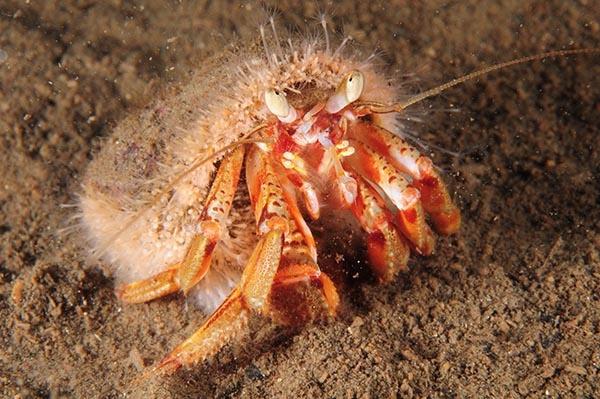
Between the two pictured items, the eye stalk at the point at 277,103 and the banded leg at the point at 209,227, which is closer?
the eye stalk at the point at 277,103

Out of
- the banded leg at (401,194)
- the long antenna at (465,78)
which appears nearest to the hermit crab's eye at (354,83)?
the long antenna at (465,78)

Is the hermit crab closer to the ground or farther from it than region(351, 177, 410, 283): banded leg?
farther from it

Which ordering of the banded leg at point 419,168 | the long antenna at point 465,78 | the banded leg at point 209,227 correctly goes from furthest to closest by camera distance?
the banded leg at point 419,168 < the banded leg at point 209,227 < the long antenna at point 465,78

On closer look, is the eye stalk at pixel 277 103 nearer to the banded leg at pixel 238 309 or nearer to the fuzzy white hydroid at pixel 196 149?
the fuzzy white hydroid at pixel 196 149

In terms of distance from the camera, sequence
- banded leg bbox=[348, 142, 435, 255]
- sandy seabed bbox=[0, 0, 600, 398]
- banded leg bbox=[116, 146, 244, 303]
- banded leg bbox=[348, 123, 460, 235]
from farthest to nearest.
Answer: banded leg bbox=[348, 123, 460, 235] → banded leg bbox=[348, 142, 435, 255] → banded leg bbox=[116, 146, 244, 303] → sandy seabed bbox=[0, 0, 600, 398]

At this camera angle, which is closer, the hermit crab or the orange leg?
the orange leg

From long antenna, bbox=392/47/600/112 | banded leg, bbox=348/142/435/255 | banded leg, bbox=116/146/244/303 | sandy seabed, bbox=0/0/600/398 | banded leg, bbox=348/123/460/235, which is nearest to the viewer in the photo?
sandy seabed, bbox=0/0/600/398

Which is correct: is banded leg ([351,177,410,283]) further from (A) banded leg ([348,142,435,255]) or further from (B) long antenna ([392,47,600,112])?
(B) long antenna ([392,47,600,112])

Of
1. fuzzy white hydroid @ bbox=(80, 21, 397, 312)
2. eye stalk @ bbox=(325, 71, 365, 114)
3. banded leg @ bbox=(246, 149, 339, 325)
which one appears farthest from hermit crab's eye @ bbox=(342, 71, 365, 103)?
banded leg @ bbox=(246, 149, 339, 325)
